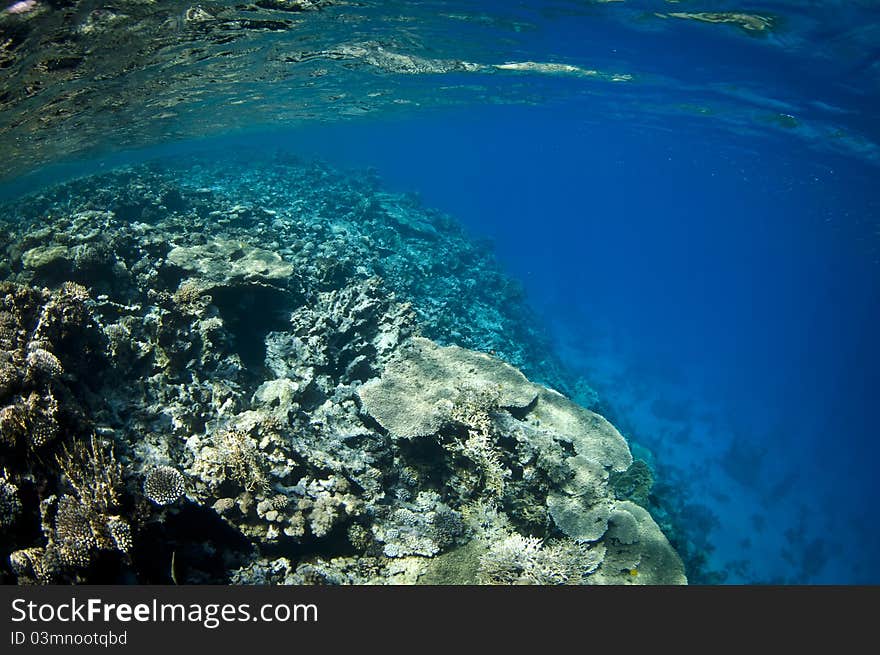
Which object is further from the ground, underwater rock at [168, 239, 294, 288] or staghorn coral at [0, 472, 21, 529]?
staghorn coral at [0, 472, 21, 529]

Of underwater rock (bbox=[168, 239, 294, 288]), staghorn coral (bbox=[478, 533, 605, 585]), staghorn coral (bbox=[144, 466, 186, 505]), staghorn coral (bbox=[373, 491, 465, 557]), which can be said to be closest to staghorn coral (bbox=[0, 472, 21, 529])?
staghorn coral (bbox=[144, 466, 186, 505])

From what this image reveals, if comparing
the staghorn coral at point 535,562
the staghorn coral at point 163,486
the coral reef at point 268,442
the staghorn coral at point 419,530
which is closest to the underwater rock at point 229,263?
the coral reef at point 268,442

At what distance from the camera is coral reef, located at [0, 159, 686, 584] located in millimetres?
4445

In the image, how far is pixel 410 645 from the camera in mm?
4109

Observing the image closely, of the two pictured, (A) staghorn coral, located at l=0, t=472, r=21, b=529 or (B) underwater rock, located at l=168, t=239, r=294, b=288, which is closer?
(A) staghorn coral, located at l=0, t=472, r=21, b=529

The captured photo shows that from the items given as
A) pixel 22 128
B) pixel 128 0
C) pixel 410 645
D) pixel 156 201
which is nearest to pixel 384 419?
pixel 410 645

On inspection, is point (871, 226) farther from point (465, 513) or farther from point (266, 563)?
point (266, 563)

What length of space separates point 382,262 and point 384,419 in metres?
9.64

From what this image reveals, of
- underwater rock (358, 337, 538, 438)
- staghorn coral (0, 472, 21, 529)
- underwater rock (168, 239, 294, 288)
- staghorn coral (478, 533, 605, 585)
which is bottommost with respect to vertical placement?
staghorn coral (478, 533, 605, 585)

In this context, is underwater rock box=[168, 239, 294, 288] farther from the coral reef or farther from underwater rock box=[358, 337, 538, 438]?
underwater rock box=[358, 337, 538, 438]

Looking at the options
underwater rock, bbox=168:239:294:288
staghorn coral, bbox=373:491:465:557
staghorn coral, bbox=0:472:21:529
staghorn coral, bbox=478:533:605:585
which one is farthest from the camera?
underwater rock, bbox=168:239:294:288

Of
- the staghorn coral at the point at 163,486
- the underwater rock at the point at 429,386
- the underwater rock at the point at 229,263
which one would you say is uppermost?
the staghorn coral at the point at 163,486

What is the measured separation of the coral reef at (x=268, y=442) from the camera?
4.45m

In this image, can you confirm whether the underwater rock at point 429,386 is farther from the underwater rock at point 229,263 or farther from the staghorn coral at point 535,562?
the underwater rock at point 229,263
